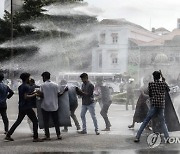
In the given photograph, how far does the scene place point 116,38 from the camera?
16.5m

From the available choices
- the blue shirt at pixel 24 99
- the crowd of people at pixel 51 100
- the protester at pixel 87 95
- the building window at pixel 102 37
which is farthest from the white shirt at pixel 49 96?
the building window at pixel 102 37

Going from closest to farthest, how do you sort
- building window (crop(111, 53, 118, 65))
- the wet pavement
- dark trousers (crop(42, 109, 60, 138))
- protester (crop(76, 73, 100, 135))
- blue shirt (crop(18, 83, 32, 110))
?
the wet pavement
blue shirt (crop(18, 83, 32, 110))
dark trousers (crop(42, 109, 60, 138))
protester (crop(76, 73, 100, 135))
building window (crop(111, 53, 118, 65))

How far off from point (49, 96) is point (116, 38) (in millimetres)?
7907

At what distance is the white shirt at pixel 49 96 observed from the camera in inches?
359

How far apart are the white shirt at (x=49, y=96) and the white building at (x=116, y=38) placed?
763 cm

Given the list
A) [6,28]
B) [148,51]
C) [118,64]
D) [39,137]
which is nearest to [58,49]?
[118,64]

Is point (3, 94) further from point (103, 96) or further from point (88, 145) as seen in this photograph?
point (103, 96)

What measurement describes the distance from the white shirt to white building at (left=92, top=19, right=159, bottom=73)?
7628 millimetres

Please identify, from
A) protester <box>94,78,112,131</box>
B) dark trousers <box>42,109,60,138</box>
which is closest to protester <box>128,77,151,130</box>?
protester <box>94,78,112,131</box>

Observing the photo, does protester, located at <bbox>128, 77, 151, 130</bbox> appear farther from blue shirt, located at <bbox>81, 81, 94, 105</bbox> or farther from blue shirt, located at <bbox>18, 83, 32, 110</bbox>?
blue shirt, located at <bbox>18, 83, 32, 110</bbox>

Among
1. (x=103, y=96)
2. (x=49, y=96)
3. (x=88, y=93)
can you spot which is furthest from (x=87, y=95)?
(x=49, y=96)

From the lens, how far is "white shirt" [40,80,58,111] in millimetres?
9117

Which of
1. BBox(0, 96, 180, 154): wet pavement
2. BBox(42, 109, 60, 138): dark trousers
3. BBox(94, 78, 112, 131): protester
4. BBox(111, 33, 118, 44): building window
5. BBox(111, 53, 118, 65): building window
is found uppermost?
BBox(111, 33, 118, 44): building window

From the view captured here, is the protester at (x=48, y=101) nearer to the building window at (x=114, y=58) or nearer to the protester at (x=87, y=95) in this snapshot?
the protester at (x=87, y=95)
